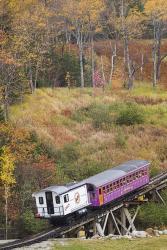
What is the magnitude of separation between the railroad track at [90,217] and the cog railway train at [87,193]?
0.52m

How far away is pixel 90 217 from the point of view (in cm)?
3988

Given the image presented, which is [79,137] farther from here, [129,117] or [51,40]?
[51,40]

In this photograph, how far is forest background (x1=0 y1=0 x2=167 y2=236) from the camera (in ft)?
144

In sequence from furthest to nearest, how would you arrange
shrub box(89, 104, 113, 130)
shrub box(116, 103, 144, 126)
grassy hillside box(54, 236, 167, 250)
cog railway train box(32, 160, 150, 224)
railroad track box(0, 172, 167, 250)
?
1. shrub box(116, 103, 144, 126)
2. shrub box(89, 104, 113, 130)
3. cog railway train box(32, 160, 150, 224)
4. railroad track box(0, 172, 167, 250)
5. grassy hillside box(54, 236, 167, 250)

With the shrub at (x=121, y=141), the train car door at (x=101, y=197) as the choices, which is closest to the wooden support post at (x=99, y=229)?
the train car door at (x=101, y=197)

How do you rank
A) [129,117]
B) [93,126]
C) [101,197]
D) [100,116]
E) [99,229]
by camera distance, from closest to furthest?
[99,229], [101,197], [93,126], [129,117], [100,116]

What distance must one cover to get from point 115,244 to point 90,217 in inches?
284

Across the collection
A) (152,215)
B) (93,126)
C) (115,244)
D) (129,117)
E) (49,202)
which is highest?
(129,117)

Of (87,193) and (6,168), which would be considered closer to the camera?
(6,168)

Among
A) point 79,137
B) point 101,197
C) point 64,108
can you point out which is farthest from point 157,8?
point 101,197

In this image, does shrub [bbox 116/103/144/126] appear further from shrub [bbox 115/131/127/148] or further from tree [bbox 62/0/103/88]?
tree [bbox 62/0/103/88]

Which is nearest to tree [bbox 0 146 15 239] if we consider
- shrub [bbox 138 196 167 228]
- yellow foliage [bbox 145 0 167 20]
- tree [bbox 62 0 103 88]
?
shrub [bbox 138 196 167 228]

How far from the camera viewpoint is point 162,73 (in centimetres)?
8819

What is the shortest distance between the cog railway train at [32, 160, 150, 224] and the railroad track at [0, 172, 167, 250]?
524 millimetres
